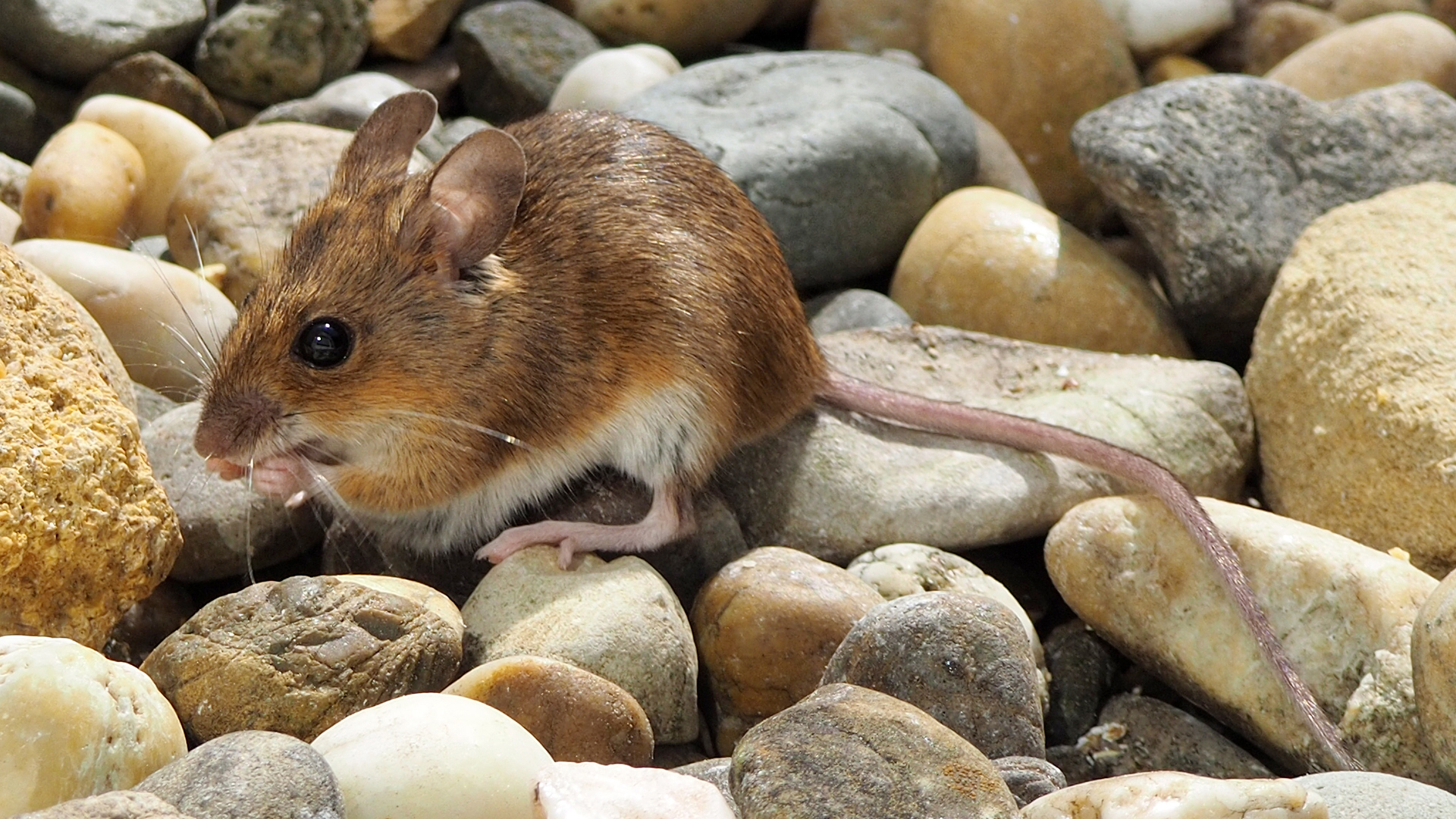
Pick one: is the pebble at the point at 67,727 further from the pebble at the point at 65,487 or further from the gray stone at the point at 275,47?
the gray stone at the point at 275,47

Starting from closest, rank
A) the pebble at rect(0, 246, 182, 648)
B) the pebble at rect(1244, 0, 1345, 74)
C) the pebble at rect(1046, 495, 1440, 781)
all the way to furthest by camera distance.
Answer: the pebble at rect(0, 246, 182, 648) → the pebble at rect(1046, 495, 1440, 781) → the pebble at rect(1244, 0, 1345, 74)

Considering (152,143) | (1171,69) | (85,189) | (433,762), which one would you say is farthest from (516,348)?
(1171,69)

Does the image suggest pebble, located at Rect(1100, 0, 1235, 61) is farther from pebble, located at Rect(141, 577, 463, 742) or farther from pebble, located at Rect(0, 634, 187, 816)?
pebble, located at Rect(0, 634, 187, 816)

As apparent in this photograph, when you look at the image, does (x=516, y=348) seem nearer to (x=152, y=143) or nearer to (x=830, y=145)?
(x=830, y=145)

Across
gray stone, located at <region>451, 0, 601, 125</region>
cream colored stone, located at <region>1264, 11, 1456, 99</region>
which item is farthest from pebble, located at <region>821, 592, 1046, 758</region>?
cream colored stone, located at <region>1264, 11, 1456, 99</region>

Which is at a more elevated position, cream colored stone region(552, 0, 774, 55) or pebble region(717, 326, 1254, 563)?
cream colored stone region(552, 0, 774, 55)

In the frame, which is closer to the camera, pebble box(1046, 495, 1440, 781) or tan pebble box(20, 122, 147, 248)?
pebble box(1046, 495, 1440, 781)
